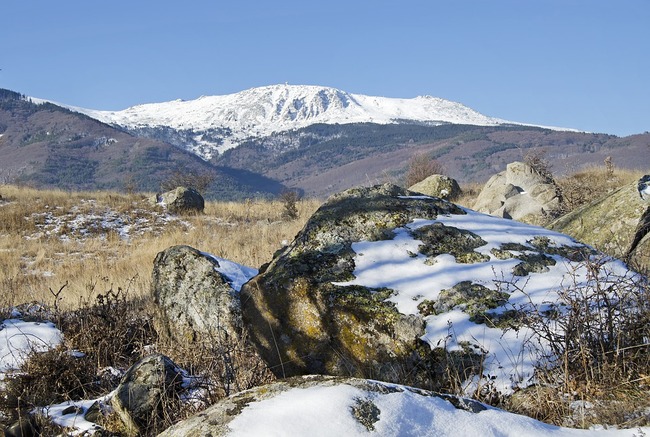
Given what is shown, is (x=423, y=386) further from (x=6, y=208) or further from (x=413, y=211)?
(x=6, y=208)

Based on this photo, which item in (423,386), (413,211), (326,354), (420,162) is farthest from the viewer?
(420,162)

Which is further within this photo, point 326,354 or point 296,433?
point 326,354

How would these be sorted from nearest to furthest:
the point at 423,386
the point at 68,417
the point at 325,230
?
the point at 423,386, the point at 68,417, the point at 325,230

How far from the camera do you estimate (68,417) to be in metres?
4.08

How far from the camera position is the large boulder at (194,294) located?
5641 millimetres

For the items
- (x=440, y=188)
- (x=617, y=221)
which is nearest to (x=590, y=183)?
(x=440, y=188)

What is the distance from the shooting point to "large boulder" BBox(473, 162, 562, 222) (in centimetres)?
1342

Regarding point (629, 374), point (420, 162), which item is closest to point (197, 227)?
point (420, 162)

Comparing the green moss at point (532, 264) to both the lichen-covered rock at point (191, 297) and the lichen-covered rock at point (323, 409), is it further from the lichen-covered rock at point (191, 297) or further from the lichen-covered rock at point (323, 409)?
the lichen-covered rock at point (191, 297)

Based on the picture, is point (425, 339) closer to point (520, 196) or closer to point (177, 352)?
point (177, 352)

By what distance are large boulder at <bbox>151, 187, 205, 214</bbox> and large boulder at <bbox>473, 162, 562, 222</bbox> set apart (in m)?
11.3

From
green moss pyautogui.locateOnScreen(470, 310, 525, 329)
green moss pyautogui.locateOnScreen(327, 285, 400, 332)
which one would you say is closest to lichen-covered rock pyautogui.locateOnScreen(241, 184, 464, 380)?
green moss pyautogui.locateOnScreen(327, 285, 400, 332)

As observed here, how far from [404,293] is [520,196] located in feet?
37.7

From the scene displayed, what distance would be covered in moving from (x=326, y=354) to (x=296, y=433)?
6.07 feet
